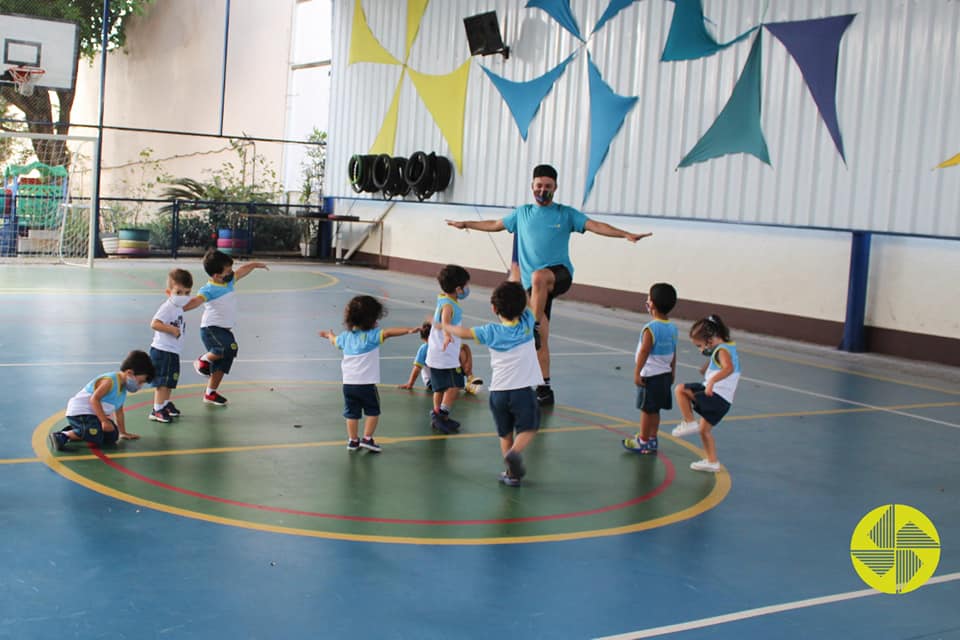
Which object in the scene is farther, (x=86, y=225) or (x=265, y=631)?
(x=86, y=225)

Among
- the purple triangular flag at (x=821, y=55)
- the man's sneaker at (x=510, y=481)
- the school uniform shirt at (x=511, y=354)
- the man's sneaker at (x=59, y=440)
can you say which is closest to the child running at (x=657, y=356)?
the school uniform shirt at (x=511, y=354)

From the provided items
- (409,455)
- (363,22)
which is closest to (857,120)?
(409,455)

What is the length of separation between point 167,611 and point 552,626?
1.51 metres

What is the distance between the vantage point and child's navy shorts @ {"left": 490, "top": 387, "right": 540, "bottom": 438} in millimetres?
6293

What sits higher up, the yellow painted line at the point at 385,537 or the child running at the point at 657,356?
the child running at the point at 657,356

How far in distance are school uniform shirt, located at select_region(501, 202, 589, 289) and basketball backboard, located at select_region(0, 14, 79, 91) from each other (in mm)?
15312

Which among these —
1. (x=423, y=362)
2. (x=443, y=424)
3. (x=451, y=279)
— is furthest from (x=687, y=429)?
(x=423, y=362)

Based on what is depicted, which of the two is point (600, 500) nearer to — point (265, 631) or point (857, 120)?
point (265, 631)

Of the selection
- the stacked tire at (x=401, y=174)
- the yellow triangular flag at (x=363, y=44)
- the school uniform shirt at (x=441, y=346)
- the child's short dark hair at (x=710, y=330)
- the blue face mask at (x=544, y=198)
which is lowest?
the school uniform shirt at (x=441, y=346)

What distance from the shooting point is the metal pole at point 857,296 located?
13.5 m

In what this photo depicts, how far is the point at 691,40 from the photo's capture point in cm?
1525

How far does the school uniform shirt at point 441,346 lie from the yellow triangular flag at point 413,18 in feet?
48.5

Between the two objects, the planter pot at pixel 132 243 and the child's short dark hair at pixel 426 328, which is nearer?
the child's short dark hair at pixel 426 328

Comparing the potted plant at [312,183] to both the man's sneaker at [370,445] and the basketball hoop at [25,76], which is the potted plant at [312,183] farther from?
the man's sneaker at [370,445]
